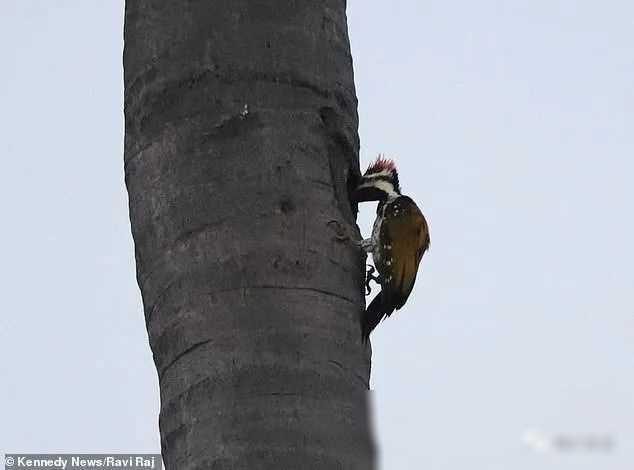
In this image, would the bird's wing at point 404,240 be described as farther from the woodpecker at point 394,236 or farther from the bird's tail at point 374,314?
the bird's tail at point 374,314

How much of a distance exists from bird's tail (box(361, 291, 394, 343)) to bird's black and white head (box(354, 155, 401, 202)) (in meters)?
0.42

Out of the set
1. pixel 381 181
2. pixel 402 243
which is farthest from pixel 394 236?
pixel 381 181

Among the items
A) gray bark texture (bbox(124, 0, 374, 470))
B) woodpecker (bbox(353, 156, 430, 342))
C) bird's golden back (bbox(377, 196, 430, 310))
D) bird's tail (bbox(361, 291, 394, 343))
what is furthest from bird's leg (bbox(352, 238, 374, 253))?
bird's golden back (bbox(377, 196, 430, 310))

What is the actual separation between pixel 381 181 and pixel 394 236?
0.62m

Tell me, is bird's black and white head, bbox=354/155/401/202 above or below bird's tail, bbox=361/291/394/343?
above

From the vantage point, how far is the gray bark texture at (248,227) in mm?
3225

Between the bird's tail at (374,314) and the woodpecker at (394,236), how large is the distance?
0.10ft

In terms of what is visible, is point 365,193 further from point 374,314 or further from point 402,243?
point 402,243

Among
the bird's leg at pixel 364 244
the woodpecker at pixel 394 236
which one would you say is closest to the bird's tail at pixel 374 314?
the woodpecker at pixel 394 236

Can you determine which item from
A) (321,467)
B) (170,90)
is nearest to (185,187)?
(170,90)

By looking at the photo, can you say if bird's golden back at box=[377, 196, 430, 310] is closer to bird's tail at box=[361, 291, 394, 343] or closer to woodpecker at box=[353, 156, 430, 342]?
woodpecker at box=[353, 156, 430, 342]

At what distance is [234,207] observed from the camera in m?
3.62

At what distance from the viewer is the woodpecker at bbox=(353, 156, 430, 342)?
5680 millimetres

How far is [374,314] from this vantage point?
4590 mm
